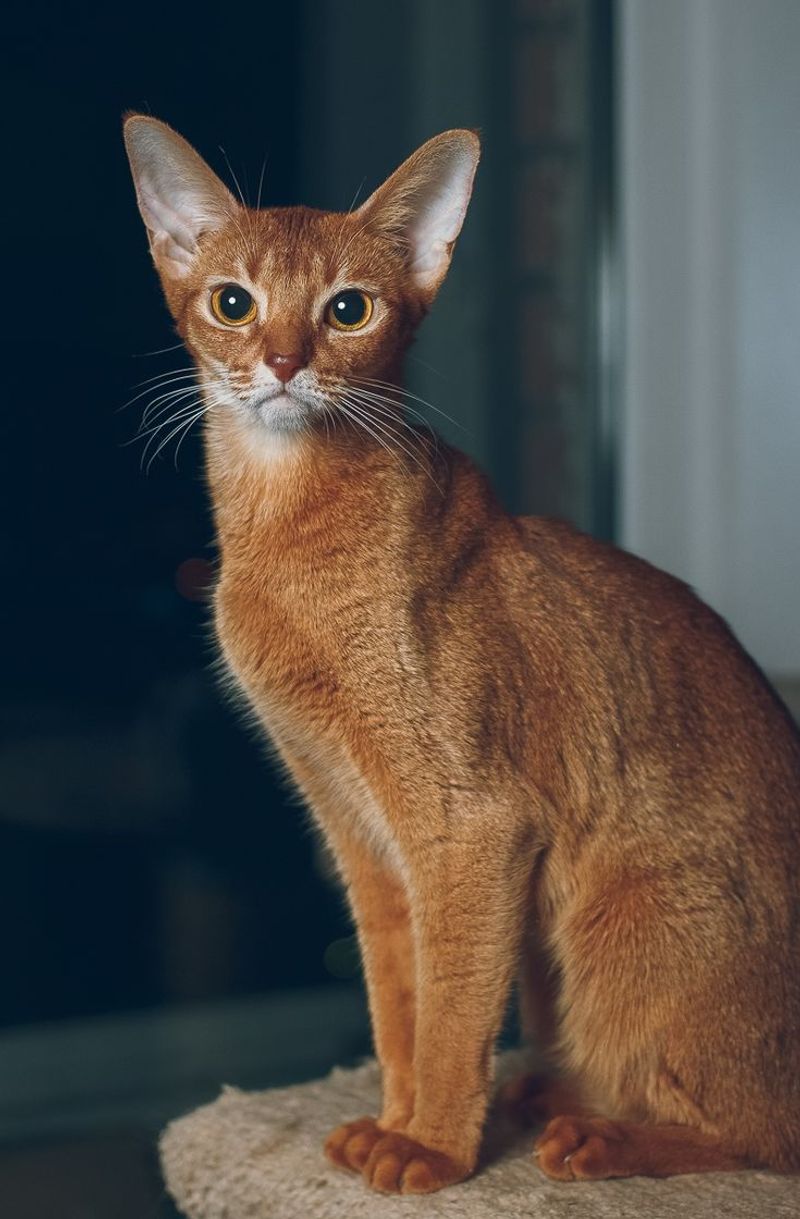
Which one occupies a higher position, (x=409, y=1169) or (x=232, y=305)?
(x=232, y=305)

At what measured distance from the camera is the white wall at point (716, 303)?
252 centimetres

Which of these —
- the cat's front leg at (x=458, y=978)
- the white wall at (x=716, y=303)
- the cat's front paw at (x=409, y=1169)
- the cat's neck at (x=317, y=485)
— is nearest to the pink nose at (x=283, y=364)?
the cat's neck at (x=317, y=485)

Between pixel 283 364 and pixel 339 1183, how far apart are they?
0.80m

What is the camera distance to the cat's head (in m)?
1.33

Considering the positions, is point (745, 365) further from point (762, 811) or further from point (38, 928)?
point (38, 928)

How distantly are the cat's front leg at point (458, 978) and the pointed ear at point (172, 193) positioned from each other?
24.9 inches

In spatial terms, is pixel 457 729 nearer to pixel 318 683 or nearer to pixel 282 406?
pixel 318 683

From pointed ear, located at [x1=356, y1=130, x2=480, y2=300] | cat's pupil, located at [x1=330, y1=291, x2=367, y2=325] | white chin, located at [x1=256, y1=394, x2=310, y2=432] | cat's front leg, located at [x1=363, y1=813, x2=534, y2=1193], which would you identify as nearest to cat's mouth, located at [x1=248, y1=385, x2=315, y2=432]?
white chin, located at [x1=256, y1=394, x2=310, y2=432]

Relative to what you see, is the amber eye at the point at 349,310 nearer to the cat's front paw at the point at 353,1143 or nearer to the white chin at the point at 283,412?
the white chin at the point at 283,412

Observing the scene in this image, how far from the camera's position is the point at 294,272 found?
4.42 ft

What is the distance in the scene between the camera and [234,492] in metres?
1.45

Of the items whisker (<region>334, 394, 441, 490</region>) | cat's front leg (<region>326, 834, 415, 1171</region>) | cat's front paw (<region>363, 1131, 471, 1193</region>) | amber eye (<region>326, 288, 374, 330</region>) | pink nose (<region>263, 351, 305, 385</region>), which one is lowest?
cat's front paw (<region>363, 1131, 471, 1193</region>)

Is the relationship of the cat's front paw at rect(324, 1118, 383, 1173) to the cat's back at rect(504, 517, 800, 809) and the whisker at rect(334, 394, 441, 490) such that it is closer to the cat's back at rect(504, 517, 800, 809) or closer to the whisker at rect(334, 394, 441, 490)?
the cat's back at rect(504, 517, 800, 809)

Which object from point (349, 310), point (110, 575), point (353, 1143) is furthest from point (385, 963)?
point (110, 575)
